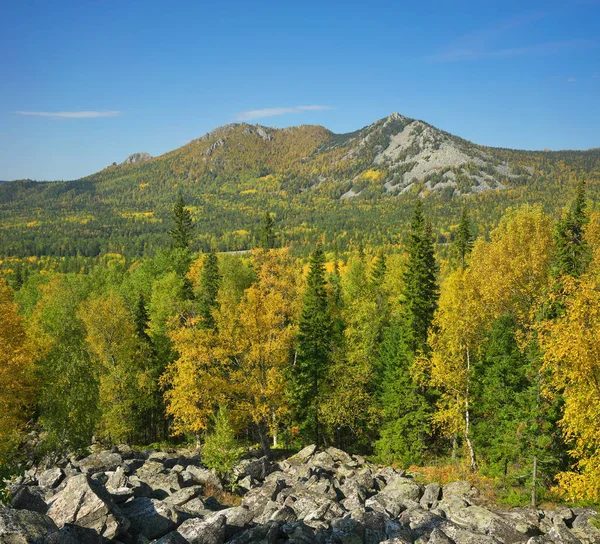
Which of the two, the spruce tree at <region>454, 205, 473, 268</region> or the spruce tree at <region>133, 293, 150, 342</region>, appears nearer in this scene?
the spruce tree at <region>133, 293, 150, 342</region>

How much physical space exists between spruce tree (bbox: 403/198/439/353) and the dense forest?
0.50ft

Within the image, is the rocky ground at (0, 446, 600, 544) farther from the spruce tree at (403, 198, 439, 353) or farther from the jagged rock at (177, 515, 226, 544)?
the spruce tree at (403, 198, 439, 353)

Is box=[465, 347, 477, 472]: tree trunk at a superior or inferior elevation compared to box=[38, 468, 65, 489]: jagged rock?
inferior

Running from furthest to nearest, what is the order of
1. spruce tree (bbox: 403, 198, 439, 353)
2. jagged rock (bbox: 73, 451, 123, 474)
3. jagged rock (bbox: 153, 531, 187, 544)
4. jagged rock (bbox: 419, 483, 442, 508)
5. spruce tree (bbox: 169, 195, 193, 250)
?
spruce tree (bbox: 169, 195, 193, 250) → spruce tree (bbox: 403, 198, 439, 353) → jagged rock (bbox: 73, 451, 123, 474) → jagged rock (bbox: 419, 483, 442, 508) → jagged rock (bbox: 153, 531, 187, 544)

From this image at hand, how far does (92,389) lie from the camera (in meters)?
33.9

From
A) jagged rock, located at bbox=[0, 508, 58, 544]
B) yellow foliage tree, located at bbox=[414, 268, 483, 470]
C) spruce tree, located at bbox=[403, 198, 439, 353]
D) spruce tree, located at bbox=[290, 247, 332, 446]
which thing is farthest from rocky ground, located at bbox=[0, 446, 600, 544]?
spruce tree, located at bbox=[403, 198, 439, 353]

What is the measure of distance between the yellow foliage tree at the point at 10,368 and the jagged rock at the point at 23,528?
721 inches

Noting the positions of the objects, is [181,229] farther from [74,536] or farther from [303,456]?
[74,536]

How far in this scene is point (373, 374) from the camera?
1694 inches

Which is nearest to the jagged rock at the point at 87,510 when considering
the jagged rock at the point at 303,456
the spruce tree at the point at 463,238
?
the jagged rock at the point at 303,456

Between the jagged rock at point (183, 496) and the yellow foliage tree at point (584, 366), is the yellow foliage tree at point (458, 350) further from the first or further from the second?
the jagged rock at point (183, 496)

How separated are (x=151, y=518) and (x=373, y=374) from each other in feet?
91.4

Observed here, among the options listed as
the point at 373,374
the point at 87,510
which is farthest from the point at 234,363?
the point at 87,510

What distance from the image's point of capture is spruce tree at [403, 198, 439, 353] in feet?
136
